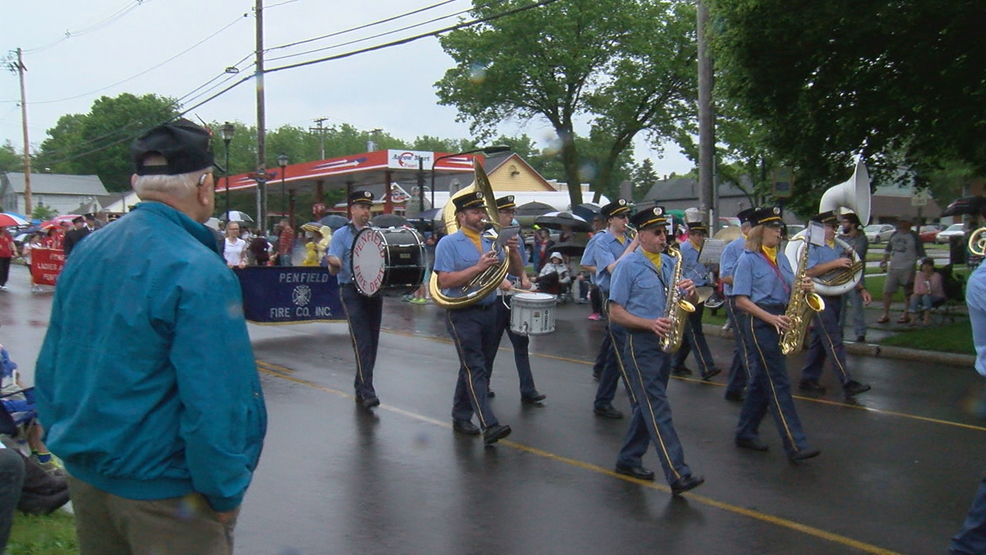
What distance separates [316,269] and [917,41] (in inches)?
362

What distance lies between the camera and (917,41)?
40.6 ft

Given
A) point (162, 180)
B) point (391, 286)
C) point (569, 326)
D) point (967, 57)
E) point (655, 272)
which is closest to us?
point (162, 180)

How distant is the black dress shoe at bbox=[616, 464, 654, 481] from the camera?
21.0 ft

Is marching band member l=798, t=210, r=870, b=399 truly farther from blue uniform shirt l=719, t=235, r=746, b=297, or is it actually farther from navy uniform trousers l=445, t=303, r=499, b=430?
navy uniform trousers l=445, t=303, r=499, b=430

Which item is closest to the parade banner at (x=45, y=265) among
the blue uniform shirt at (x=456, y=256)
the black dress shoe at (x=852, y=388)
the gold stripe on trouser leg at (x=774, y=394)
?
the blue uniform shirt at (x=456, y=256)

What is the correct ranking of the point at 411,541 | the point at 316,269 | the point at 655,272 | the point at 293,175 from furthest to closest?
1. the point at 293,175
2. the point at 316,269
3. the point at 655,272
4. the point at 411,541

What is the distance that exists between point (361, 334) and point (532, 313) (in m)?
1.68

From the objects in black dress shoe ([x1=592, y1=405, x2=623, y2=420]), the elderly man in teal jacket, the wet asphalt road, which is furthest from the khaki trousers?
black dress shoe ([x1=592, y1=405, x2=623, y2=420])

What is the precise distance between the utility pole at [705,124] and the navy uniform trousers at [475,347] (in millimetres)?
10781

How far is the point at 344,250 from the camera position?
888 centimetres

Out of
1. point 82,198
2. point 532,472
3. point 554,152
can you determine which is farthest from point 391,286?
point 82,198

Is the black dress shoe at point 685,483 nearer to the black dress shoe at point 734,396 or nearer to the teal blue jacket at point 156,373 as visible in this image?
the black dress shoe at point 734,396

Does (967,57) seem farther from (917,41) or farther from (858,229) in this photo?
(858,229)

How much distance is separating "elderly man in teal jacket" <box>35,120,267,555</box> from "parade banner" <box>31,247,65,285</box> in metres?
20.0
